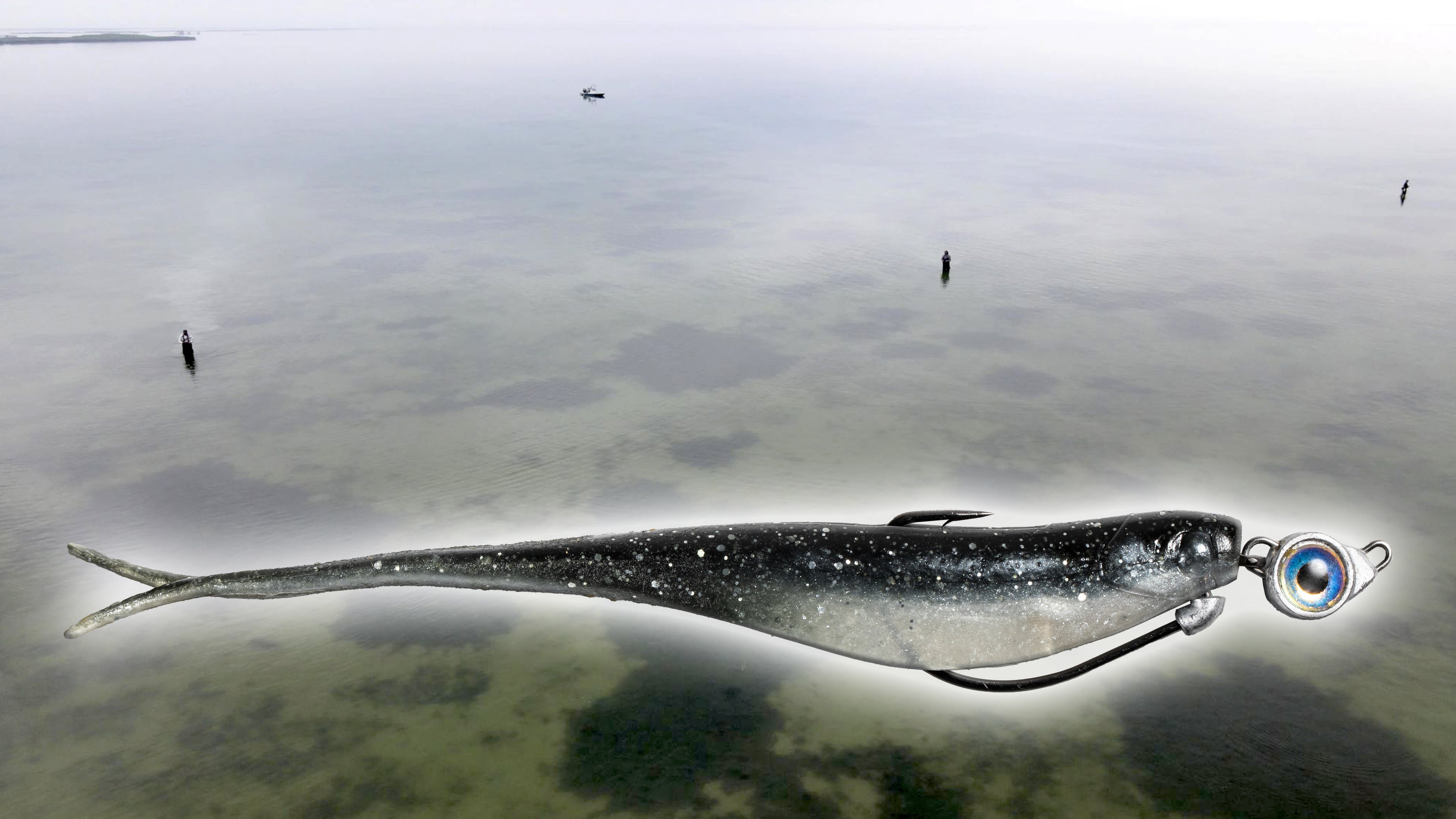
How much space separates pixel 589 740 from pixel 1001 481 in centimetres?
1408

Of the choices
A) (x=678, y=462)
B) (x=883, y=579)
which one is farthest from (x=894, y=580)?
(x=678, y=462)

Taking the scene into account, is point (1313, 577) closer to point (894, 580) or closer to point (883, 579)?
point (894, 580)

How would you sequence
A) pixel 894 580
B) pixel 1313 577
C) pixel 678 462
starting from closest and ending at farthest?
pixel 1313 577 < pixel 894 580 < pixel 678 462

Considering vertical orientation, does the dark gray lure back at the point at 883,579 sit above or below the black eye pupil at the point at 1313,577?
below

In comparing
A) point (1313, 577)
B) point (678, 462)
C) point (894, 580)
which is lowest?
point (678, 462)

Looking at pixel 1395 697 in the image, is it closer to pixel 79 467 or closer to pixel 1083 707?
pixel 1083 707

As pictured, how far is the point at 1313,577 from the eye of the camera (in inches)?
505

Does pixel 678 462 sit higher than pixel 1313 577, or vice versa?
pixel 1313 577

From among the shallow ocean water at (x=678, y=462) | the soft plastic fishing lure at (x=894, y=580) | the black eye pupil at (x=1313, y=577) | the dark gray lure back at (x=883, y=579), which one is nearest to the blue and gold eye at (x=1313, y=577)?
the black eye pupil at (x=1313, y=577)

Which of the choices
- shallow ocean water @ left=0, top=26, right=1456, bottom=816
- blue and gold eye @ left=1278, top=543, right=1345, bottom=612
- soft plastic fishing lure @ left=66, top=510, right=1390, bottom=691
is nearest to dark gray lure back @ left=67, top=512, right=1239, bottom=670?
soft plastic fishing lure @ left=66, top=510, right=1390, bottom=691

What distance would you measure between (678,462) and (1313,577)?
1687 centimetres

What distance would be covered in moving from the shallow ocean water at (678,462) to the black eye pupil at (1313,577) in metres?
3.83

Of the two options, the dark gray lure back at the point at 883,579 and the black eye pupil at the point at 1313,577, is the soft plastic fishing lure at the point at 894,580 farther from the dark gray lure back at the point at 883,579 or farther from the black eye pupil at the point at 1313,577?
the black eye pupil at the point at 1313,577

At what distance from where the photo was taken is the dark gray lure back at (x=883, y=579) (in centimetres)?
1391
